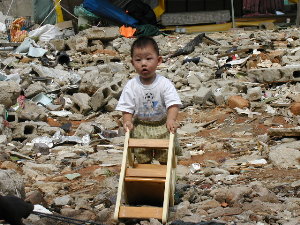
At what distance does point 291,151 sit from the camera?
20.5ft

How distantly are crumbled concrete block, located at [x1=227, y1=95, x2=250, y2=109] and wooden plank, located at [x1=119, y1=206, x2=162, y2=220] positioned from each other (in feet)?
18.2

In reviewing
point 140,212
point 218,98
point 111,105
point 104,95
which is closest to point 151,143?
point 140,212

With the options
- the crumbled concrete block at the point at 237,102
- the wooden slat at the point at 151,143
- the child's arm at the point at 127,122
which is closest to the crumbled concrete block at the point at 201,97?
the crumbled concrete block at the point at 237,102

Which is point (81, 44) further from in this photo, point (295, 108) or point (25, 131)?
point (295, 108)

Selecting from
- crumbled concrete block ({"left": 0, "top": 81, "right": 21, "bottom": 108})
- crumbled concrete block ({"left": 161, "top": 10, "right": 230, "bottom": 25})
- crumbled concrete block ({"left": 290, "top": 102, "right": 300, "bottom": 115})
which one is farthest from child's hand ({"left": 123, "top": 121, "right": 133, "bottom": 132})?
crumbled concrete block ({"left": 161, "top": 10, "right": 230, "bottom": 25})

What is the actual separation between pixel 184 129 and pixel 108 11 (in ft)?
38.0

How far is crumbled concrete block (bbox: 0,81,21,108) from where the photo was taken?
9.20m

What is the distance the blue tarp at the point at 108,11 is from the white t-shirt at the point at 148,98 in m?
15.0

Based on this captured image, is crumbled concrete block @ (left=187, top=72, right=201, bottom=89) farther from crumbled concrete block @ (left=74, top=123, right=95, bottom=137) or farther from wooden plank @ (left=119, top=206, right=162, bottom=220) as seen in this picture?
wooden plank @ (left=119, top=206, right=162, bottom=220)

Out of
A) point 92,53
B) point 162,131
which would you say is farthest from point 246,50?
point 162,131

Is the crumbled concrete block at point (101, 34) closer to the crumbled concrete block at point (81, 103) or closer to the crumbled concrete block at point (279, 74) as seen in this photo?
the crumbled concrete block at point (81, 103)

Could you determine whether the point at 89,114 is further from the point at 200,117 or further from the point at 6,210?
the point at 6,210

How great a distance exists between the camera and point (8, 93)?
9.24 m

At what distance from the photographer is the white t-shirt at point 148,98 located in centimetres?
458
